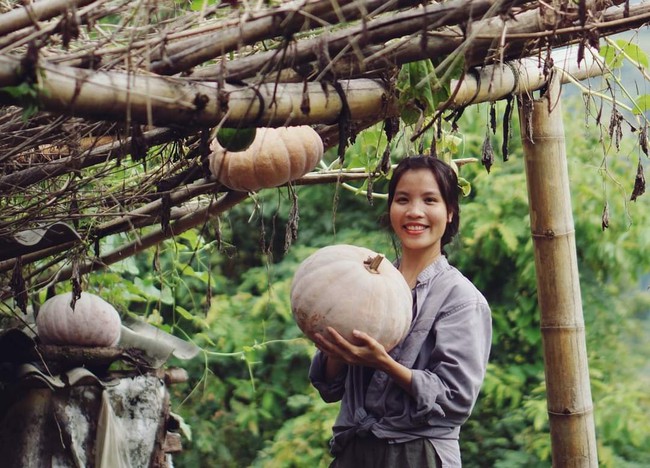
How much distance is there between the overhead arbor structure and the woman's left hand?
22.6 inches

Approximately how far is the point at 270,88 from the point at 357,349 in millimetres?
924

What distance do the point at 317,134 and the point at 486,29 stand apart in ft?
2.96

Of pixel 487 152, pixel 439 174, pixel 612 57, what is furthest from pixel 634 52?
pixel 439 174

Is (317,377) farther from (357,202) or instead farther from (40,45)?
(357,202)

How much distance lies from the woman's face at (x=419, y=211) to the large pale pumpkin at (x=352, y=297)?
21 centimetres

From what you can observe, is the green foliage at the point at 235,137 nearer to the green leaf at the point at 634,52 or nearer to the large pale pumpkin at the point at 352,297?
the large pale pumpkin at the point at 352,297

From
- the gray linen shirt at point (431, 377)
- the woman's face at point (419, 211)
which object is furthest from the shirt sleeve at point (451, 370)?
the woman's face at point (419, 211)

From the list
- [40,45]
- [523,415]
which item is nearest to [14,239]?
[40,45]

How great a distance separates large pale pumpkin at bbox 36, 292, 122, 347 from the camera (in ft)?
17.8

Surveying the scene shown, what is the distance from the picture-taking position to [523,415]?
9.23 m

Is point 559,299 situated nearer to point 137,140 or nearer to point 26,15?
point 137,140

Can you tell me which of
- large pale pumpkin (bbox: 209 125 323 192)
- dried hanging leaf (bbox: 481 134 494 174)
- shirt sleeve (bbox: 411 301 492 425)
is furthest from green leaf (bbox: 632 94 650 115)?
large pale pumpkin (bbox: 209 125 323 192)

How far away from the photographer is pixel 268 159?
11.6 feet

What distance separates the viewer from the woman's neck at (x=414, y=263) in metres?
3.68
